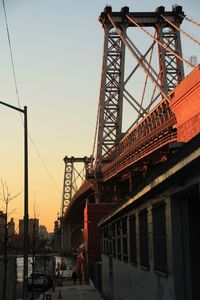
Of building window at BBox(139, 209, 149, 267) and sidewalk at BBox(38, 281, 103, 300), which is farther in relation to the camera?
sidewalk at BBox(38, 281, 103, 300)

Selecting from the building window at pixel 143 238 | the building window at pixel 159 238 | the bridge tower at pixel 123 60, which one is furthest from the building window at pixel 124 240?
the bridge tower at pixel 123 60

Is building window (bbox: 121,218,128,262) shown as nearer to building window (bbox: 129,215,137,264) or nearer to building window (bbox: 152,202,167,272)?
building window (bbox: 129,215,137,264)

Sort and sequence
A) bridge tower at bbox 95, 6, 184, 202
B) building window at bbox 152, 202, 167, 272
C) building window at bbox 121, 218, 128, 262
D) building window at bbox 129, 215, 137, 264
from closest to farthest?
1. building window at bbox 152, 202, 167, 272
2. building window at bbox 129, 215, 137, 264
3. building window at bbox 121, 218, 128, 262
4. bridge tower at bbox 95, 6, 184, 202

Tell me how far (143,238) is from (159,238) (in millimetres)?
2796

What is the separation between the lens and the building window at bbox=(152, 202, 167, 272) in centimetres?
1190

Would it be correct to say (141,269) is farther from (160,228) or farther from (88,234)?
(88,234)

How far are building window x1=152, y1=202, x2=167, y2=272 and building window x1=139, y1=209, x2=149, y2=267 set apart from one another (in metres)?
1.37

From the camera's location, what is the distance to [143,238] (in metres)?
15.2

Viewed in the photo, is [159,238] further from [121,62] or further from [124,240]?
[121,62]

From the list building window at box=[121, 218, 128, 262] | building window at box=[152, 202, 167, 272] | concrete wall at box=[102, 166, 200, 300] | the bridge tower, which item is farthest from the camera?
the bridge tower

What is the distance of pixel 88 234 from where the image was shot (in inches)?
2350

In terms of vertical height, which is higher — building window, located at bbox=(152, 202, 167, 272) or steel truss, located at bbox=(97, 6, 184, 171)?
steel truss, located at bbox=(97, 6, 184, 171)

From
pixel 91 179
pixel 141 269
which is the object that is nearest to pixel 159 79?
pixel 91 179

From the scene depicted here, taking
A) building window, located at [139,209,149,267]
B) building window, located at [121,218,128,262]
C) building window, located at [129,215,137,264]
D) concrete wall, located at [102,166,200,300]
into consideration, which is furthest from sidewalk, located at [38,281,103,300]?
concrete wall, located at [102,166,200,300]
